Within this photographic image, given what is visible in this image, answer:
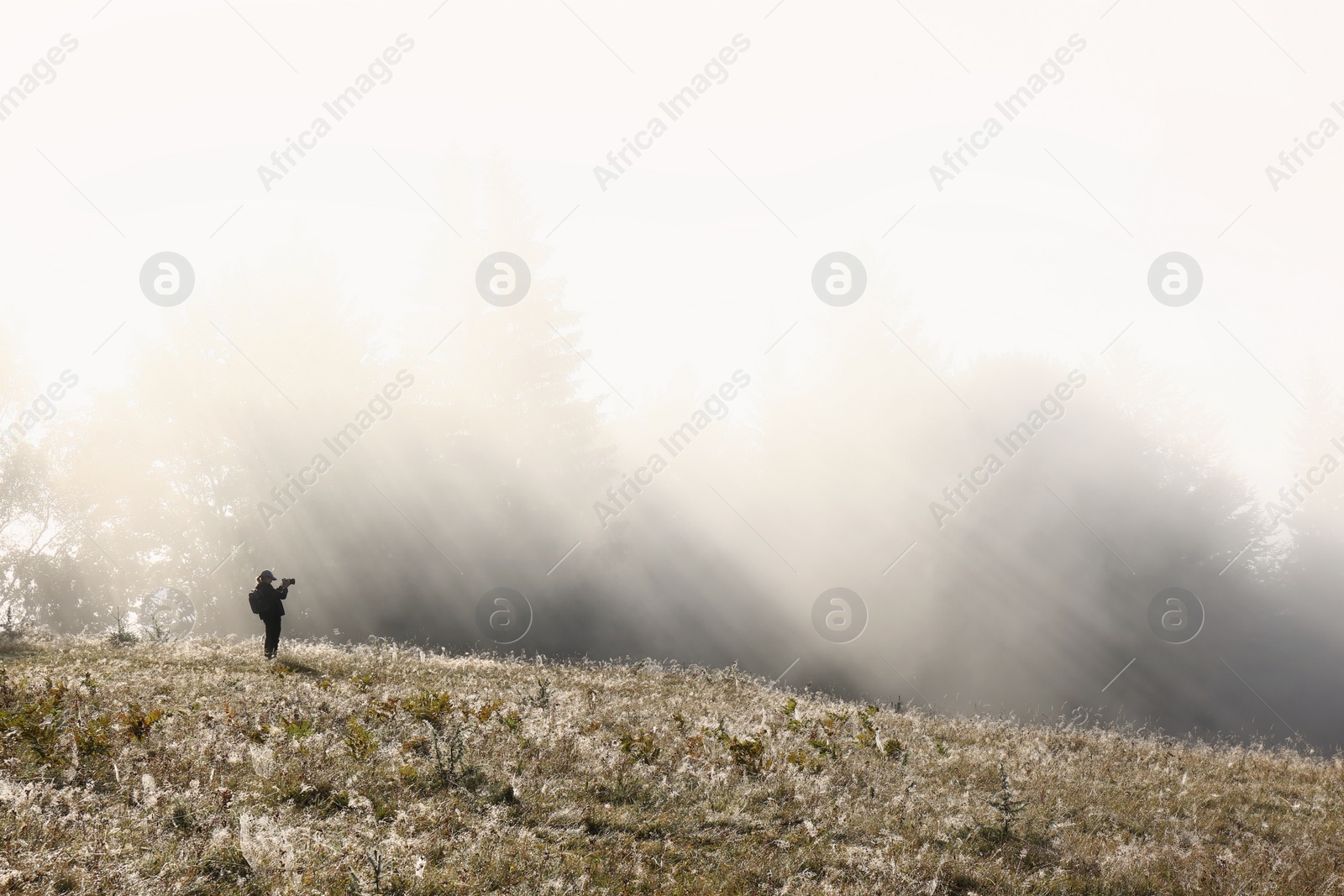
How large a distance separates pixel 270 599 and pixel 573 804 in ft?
33.2

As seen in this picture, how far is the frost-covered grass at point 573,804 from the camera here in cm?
496

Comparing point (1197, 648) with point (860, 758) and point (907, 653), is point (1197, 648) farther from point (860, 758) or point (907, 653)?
point (860, 758)

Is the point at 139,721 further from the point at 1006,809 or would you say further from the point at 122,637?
the point at 122,637

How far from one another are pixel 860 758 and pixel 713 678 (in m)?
6.96

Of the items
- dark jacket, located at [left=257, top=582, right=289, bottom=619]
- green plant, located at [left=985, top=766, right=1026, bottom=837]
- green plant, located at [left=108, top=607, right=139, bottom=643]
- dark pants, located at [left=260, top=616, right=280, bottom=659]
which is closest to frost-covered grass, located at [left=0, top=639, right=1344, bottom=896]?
green plant, located at [left=985, top=766, right=1026, bottom=837]

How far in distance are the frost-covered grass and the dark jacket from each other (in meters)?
3.04

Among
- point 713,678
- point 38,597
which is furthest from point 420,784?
point 38,597

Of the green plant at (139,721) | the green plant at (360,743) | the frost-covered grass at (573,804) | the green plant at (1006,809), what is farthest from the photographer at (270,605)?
the green plant at (1006,809)

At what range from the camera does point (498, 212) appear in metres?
32.1

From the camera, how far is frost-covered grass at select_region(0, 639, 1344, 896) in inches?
195

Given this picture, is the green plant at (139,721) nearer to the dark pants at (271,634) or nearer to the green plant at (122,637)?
the dark pants at (271,634)

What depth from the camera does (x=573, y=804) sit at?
251 inches

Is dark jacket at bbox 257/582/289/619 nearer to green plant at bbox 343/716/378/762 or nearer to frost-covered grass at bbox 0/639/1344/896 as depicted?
frost-covered grass at bbox 0/639/1344/896

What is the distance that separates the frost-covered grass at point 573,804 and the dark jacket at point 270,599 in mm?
3041
